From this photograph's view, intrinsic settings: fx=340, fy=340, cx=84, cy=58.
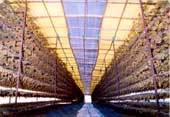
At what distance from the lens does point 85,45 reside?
34.0 feet

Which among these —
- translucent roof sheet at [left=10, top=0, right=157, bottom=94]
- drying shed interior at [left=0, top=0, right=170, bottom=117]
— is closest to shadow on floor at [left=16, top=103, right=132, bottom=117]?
drying shed interior at [left=0, top=0, right=170, bottom=117]

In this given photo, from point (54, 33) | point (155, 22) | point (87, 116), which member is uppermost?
point (54, 33)

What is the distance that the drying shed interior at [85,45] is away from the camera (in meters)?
4.34

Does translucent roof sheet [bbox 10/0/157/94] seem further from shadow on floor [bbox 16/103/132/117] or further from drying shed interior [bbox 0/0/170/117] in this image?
shadow on floor [bbox 16/103/132/117]

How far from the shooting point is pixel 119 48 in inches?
403

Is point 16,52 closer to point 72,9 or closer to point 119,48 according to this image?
point 72,9

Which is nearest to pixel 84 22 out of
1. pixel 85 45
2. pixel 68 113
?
pixel 68 113

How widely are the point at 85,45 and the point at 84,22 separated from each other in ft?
7.49

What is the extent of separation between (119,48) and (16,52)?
535cm

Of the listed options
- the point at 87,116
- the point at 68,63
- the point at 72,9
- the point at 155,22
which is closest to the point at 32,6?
the point at 72,9

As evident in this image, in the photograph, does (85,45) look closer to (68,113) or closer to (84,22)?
(84,22)

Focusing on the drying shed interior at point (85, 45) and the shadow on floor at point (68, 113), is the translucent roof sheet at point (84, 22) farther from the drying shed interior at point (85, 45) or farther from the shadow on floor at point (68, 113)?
the shadow on floor at point (68, 113)

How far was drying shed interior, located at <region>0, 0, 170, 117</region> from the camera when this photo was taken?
14.3 feet

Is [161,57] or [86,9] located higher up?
[86,9]
